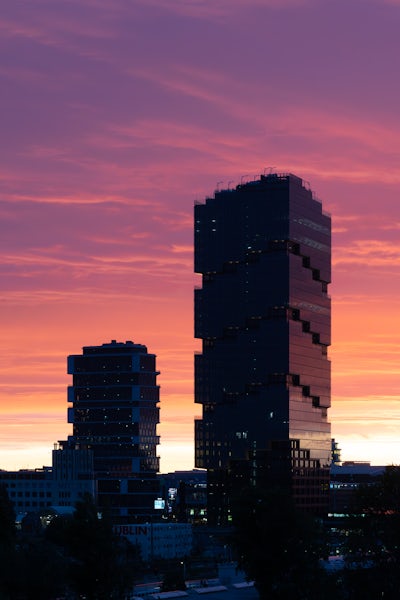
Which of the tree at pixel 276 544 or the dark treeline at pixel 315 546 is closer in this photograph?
the dark treeline at pixel 315 546

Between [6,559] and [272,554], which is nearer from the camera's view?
[6,559]

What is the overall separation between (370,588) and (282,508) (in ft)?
87.5

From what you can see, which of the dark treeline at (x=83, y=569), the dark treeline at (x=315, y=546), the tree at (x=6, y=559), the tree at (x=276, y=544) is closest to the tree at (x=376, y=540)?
the dark treeline at (x=315, y=546)

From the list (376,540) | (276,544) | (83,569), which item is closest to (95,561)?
(83,569)

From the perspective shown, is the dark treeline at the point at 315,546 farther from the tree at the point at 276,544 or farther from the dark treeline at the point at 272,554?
the dark treeline at the point at 272,554

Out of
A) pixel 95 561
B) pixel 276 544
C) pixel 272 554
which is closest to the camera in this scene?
pixel 95 561

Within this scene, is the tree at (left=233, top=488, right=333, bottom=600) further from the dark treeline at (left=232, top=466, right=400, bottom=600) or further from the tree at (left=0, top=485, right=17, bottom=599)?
the tree at (left=0, top=485, right=17, bottom=599)

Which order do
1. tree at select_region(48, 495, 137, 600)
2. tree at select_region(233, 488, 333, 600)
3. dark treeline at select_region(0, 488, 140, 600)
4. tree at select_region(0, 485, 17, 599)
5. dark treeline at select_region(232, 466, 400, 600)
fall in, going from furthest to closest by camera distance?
1. tree at select_region(233, 488, 333, 600)
2. dark treeline at select_region(232, 466, 400, 600)
3. dark treeline at select_region(0, 488, 140, 600)
4. tree at select_region(48, 495, 137, 600)
5. tree at select_region(0, 485, 17, 599)

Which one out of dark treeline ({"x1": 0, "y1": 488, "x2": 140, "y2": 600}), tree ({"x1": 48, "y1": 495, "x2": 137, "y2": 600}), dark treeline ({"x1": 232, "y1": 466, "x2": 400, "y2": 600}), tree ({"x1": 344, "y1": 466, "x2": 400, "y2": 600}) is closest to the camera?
tree ({"x1": 344, "y1": 466, "x2": 400, "y2": 600})

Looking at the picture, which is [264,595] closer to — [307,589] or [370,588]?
[307,589]

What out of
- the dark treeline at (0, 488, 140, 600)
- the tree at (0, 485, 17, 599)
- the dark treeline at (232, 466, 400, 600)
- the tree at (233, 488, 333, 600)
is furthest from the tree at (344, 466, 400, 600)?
the tree at (0, 485, 17, 599)

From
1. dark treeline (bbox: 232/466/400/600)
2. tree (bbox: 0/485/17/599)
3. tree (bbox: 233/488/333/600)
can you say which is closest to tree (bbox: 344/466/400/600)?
dark treeline (bbox: 232/466/400/600)

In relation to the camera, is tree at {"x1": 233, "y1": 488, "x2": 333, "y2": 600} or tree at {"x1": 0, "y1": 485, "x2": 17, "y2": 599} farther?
tree at {"x1": 233, "y1": 488, "x2": 333, "y2": 600}

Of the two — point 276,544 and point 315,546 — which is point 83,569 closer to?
point 276,544
